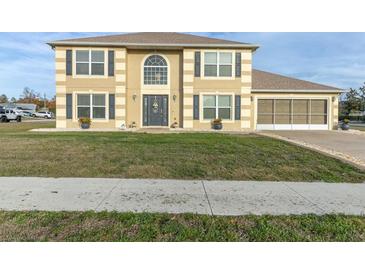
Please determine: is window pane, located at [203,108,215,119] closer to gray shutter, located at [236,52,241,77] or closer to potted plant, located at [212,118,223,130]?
potted plant, located at [212,118,223,130]

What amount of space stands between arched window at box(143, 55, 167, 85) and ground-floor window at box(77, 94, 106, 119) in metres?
3.37

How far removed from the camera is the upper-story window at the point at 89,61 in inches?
779

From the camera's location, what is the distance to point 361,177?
25.6 ft

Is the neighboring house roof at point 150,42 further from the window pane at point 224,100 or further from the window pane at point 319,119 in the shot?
the window pane at point 319,119

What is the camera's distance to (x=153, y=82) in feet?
67.9

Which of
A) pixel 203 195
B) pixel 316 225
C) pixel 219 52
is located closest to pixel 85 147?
pixel 203 195

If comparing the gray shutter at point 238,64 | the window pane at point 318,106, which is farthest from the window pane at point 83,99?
the window pane at point 318,106

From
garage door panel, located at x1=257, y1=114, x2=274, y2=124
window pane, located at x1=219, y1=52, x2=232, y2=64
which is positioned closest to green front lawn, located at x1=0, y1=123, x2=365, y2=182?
window pane, located at x1=219, y1=52, x2=232, y2=64

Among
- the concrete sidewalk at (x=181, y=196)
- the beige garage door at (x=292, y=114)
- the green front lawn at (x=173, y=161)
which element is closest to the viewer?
the concrete sidewalk at (x=181, y=196)

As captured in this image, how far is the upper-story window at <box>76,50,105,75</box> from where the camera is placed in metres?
19.8

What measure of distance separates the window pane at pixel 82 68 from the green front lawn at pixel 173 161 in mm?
9162

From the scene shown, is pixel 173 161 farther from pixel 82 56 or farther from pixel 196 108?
pixel 82 56

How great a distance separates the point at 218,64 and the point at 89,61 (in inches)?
344

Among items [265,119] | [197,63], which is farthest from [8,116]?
[265,119]
